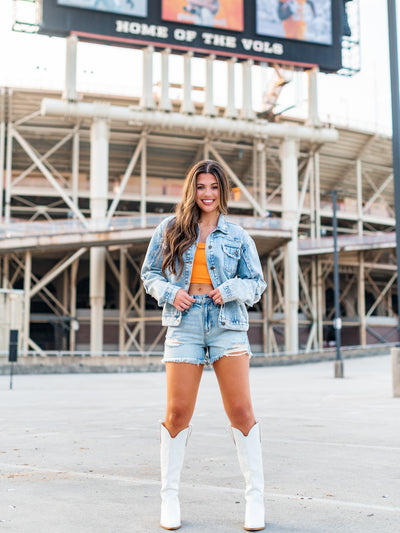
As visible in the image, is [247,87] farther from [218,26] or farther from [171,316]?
[171,316]

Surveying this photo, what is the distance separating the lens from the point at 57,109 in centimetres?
3812

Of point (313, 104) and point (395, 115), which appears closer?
point (395, 115)

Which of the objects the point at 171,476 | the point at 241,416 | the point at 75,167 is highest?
the point at 75,167

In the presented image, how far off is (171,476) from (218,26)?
130 ft

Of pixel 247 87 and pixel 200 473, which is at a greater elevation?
pixel 247 87

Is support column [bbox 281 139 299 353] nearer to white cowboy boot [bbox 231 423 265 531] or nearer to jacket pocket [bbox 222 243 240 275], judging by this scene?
jacket pocket [bbox 222 243 240 275]

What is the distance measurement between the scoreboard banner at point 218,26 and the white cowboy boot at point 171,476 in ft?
122

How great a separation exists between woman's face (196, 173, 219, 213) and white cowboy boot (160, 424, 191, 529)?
4.57ft

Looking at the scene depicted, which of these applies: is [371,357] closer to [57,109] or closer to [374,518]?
[57,109]

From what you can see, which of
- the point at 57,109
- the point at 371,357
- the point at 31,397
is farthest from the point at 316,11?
the point at 31,397

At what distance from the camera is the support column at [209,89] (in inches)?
1602

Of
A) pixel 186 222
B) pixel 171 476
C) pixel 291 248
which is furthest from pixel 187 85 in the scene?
pixel 171 476

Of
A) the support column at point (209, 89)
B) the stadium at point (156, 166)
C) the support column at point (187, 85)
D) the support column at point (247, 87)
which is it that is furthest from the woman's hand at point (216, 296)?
the support column at point (247, 87)

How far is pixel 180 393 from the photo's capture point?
393 centimetres
